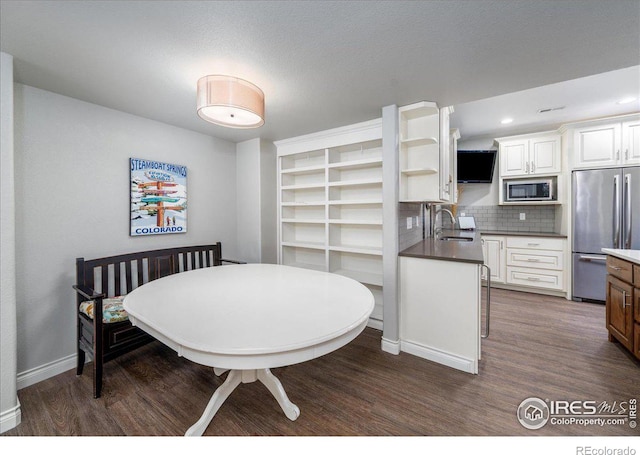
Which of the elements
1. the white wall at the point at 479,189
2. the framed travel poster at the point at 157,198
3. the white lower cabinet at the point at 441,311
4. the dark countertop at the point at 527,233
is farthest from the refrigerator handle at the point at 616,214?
the framed travel poster at the point at 157,198

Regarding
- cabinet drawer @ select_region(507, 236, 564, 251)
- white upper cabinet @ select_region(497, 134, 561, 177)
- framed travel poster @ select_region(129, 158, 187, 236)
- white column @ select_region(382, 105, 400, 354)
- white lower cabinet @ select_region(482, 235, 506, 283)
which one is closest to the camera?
white column @ select_region(382, 105, 400, 354)

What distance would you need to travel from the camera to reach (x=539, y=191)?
383cm

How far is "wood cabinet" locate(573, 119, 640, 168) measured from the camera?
317cm

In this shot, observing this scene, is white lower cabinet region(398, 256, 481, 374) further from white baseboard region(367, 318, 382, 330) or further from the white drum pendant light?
the white drum pendant light

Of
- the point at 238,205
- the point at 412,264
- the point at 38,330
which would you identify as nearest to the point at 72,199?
the point at 38,330

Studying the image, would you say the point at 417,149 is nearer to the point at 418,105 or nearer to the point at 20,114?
the point at 418,105

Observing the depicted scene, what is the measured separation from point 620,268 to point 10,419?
4.51m

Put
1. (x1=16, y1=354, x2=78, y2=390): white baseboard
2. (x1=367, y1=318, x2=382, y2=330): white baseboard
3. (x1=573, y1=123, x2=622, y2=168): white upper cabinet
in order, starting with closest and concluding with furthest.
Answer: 1. (x1=16, y1=354, x2=78, y2=390): white baseboard
2. (x1=367, y1=318, x2=382, y2=330): white baseboard
3. (x1=573, y1=123, x2=622, y2=168): white upper cabinet

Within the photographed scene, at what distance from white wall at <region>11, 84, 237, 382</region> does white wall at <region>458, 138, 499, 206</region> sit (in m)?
4.60

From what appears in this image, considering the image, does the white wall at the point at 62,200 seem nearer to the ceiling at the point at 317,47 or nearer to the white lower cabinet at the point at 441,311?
the ceiling at the point at 317,47

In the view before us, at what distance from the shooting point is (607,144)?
10.8 feet

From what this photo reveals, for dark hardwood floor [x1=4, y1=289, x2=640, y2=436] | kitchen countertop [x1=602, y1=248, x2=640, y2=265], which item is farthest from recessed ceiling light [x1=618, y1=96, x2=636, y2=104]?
dark hardwood floor [x1=4, y1=289, x2=640, y2=436]

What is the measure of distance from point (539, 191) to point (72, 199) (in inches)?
217

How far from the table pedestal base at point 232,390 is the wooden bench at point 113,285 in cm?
88
